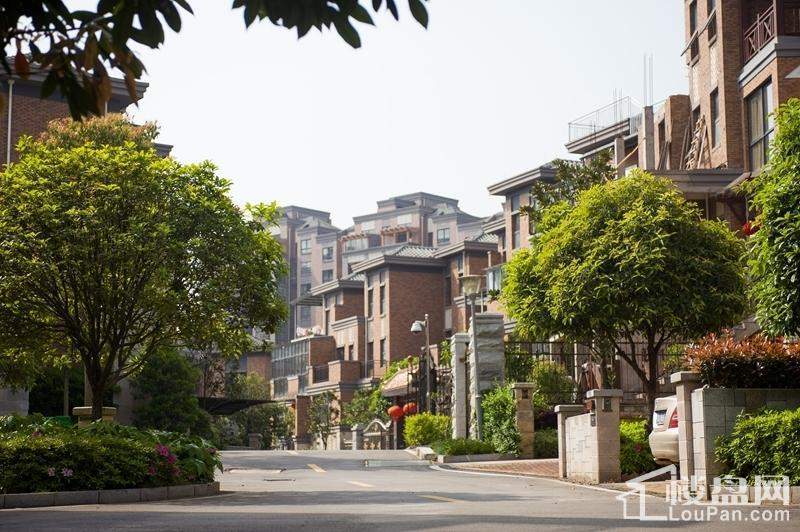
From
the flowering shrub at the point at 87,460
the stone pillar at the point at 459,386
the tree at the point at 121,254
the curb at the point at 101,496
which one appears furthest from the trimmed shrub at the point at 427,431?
the curb at the point at 101,496

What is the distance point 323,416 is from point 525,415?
134ft

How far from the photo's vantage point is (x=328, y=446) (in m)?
66.3

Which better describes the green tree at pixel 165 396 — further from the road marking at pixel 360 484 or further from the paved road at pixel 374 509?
the road marking at pixel 360 484

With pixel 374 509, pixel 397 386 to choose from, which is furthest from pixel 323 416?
pixel 374 509

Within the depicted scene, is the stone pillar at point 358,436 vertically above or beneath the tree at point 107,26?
beneath

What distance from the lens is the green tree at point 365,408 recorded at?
5909 centimetres

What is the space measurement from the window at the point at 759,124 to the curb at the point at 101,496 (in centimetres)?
2092

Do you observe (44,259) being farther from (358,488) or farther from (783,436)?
(783,436)

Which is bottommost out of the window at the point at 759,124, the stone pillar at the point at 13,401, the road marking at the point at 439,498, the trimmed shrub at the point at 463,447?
the road marking at the point at 439,498

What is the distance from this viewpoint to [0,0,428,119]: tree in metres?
5.33

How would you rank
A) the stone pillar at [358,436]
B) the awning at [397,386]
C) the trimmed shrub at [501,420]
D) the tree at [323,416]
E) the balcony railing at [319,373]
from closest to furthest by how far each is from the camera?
the trimmed shrub at [501,420] → the stone pillar at [358,436] → the awning at [397,386] → the tree at [323,416] → the balcony railing at [319,373]

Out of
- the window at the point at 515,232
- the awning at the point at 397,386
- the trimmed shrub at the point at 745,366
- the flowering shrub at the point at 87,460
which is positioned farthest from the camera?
the window at the point at 515,232

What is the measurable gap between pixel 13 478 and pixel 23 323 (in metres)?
10.5

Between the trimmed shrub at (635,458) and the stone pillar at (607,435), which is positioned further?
the trimmed shrub at (635,458)
